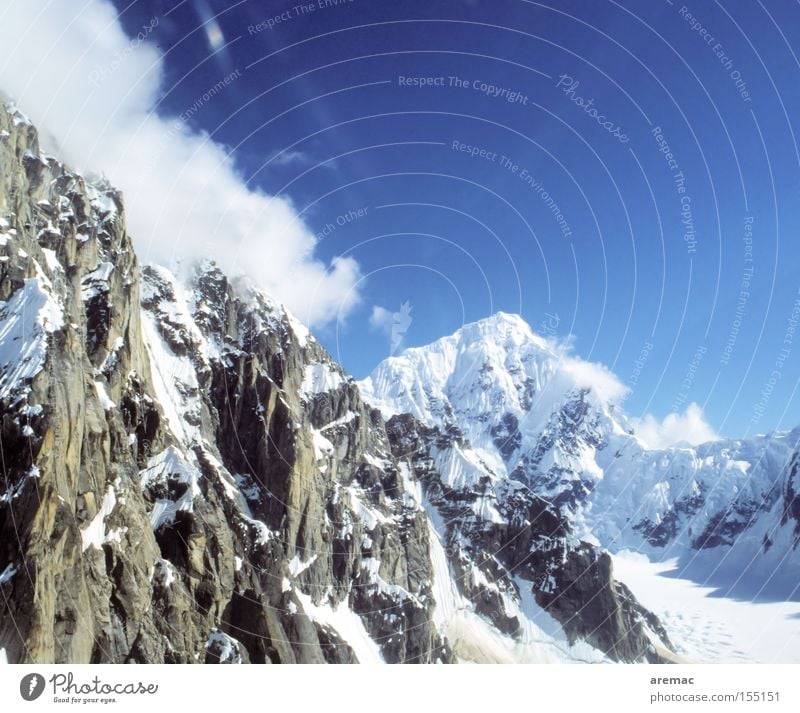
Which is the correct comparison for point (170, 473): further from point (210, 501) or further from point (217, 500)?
point (217, 500)

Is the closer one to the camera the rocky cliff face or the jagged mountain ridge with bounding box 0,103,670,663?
the rocky cliff face

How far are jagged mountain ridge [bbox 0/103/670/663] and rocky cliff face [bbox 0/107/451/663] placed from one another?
190 mm

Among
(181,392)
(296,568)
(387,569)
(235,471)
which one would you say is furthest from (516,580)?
(181,392)

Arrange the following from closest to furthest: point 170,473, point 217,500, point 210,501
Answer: point 170,473, point 210,501, point 217,500

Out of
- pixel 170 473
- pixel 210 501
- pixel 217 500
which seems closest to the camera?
pixel 170 473

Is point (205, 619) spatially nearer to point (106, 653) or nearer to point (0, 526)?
point (106, 653)

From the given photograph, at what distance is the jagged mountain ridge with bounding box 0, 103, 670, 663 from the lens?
2708cm

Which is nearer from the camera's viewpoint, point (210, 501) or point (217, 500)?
point (210, 501)

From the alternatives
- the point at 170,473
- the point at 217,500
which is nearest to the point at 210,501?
the point at 217,500

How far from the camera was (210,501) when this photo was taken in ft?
196

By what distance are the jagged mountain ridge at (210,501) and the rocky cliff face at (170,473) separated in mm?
190

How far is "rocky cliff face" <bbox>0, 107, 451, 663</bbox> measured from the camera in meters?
26.0

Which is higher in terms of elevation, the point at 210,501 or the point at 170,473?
the point at 170,473

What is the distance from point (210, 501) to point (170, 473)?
21.6 feet
